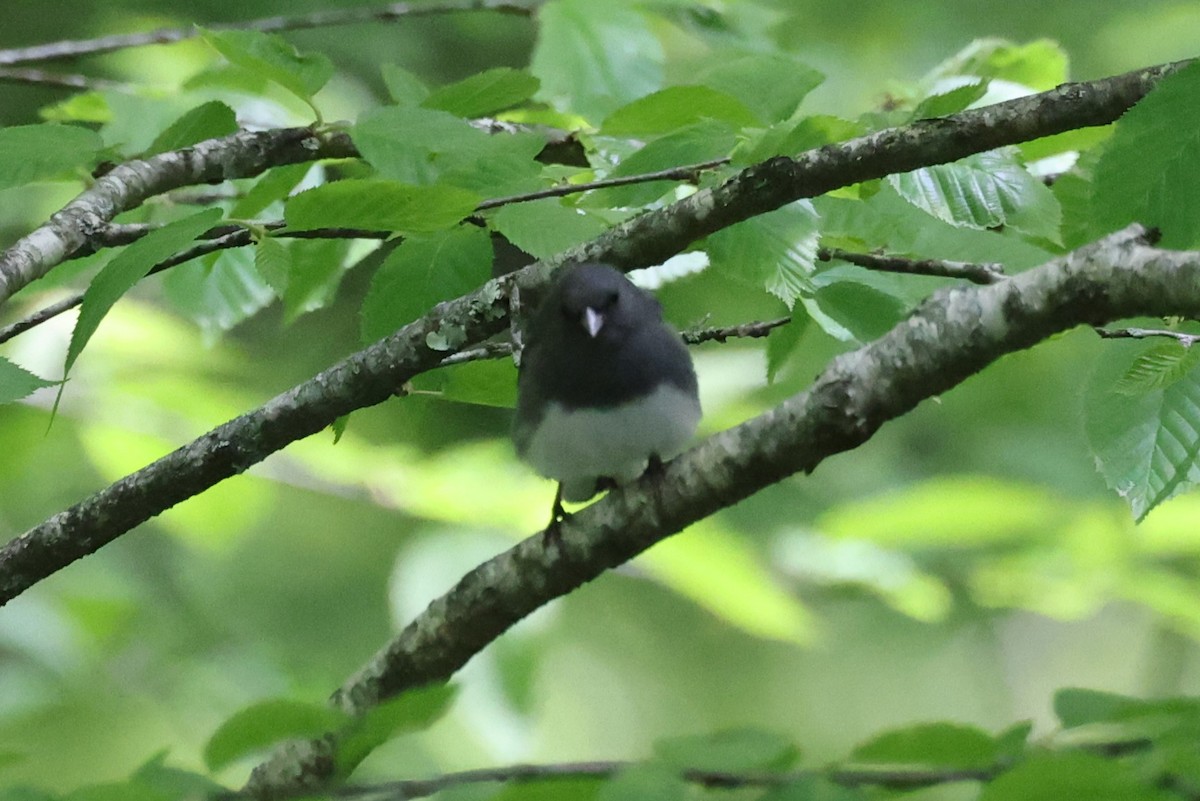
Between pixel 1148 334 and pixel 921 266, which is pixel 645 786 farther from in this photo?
pixel 921 266

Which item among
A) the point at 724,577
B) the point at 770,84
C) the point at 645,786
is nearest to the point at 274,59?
the point at 770,84

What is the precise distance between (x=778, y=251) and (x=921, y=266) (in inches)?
9.7

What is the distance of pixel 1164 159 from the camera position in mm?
1116

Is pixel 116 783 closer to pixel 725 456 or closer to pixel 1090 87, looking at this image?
pixel 725 456

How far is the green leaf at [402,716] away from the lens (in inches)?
30.9

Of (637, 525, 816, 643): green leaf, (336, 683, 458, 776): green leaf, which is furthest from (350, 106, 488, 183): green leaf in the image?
(637, 525, 816, 643): green leaf

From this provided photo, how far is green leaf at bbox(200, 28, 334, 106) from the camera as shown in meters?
1.42

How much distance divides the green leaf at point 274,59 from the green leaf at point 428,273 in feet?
0.75

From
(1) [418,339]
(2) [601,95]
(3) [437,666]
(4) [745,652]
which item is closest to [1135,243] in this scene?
(1) [418,339]

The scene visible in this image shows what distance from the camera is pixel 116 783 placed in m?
0.79

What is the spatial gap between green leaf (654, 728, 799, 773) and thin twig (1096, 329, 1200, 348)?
24.5 inches

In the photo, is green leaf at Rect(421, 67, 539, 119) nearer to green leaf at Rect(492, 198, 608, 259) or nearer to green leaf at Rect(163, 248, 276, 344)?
green leaf at Rect(492, 198, 608, 259)

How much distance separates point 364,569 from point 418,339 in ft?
11.7

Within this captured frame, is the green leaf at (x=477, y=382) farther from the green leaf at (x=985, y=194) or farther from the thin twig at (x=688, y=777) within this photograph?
the thin twig at (x=688, y=777)
